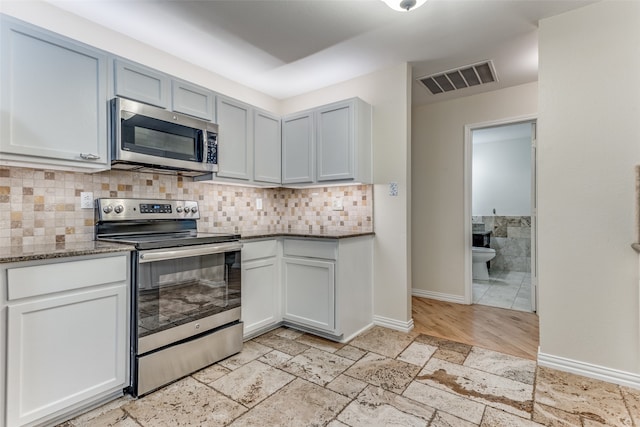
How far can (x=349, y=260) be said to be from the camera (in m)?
2.72

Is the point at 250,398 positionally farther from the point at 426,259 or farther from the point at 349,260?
the point at 426,259

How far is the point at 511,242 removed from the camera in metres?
5.76

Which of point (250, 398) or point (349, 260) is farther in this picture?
point (349, 260)

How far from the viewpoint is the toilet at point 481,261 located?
483 cm

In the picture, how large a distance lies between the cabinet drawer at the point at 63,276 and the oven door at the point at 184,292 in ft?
0.42

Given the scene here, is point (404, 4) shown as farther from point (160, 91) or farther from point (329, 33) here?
point (160, 91)

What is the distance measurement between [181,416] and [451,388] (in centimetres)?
157

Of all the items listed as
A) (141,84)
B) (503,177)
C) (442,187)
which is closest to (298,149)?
(141,84)

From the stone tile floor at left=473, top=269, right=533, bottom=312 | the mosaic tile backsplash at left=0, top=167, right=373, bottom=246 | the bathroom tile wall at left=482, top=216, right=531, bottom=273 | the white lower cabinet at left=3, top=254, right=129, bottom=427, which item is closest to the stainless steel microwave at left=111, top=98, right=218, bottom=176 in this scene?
the mosaic tile backsplash at left=0, top=167, right=373, bottom=246

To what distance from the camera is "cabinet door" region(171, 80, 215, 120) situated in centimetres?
240

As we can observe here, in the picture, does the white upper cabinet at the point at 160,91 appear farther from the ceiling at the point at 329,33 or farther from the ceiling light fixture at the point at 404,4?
the ceiling light fixture at the point at 404,4

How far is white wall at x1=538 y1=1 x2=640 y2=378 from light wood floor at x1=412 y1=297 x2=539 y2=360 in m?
0.39

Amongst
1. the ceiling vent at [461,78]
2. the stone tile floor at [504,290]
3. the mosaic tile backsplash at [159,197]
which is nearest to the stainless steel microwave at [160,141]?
the mosaic tile backsplash at [159,197]

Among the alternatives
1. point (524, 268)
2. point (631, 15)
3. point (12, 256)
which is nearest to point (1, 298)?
point (12, 256)
